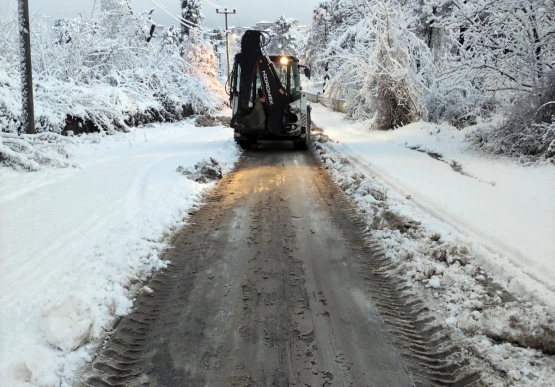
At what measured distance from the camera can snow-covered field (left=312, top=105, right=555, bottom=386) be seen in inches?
123

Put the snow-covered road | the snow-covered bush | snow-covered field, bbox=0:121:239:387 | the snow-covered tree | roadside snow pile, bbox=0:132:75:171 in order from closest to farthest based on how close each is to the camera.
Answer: snow-covered field, bbox=0:121:239:387
the snow-covered road
roadside snow pile, bbox=0:132:75:171
the snow-covered bush
the snow-covered tree

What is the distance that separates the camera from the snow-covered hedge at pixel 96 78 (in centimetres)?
1235

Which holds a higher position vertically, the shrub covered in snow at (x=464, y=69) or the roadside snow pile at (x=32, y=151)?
the shrub covered in snow at (x=464, y=69)

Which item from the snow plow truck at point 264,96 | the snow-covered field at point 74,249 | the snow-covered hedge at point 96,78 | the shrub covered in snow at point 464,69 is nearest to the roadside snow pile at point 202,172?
→ the snow-covered field at point 74,249

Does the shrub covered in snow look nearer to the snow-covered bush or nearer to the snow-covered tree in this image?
the snow-covered bush

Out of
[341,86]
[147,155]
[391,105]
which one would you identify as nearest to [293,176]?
[147,155]

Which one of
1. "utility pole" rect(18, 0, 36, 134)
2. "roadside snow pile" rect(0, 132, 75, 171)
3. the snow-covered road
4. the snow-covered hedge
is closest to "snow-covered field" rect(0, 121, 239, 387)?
"roadside snow pile" rect(0, 132, 75, 171)

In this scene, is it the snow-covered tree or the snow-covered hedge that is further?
the snow-covered tree

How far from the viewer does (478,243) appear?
496 cm

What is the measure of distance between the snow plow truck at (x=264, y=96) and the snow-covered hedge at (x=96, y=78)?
Result: 16.0 ft

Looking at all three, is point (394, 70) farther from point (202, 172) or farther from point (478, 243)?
point (478, 243)

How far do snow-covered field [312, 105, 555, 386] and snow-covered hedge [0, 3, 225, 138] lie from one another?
329 inches

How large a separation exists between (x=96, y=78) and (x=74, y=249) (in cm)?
1537

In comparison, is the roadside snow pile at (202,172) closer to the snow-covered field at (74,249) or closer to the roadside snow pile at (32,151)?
the snow-covered field at (74,249)
